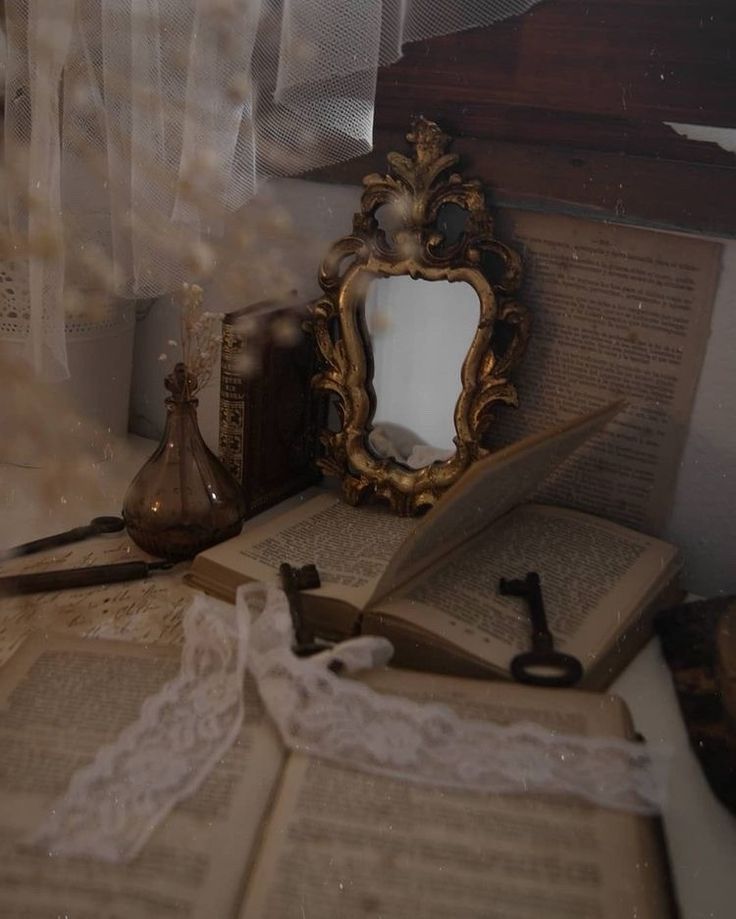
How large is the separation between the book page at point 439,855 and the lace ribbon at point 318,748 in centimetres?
1

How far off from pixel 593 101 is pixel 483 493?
280 millimetres

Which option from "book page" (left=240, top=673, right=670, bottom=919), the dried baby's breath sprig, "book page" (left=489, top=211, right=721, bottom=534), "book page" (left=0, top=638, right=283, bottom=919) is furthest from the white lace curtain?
"book page" (left=240, top=673, right=670, bottom=919)

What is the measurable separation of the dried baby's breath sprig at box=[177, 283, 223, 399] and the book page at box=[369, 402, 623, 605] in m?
0.22

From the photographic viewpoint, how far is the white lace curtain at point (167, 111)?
2.12 feet

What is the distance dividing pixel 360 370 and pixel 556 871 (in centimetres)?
42

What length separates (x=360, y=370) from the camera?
0.77 m

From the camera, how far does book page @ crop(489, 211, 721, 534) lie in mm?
690

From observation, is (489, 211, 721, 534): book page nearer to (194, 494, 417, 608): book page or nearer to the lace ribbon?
(194, 494, 417, 608): book page

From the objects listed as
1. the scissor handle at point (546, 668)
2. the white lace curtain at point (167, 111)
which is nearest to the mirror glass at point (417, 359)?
the white lace curtain at point (167, 111)

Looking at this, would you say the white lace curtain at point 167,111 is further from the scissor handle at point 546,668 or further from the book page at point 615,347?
the scissor handle at point 546,668

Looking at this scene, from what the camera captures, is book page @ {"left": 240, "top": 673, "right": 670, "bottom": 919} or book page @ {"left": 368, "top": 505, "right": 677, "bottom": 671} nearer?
book page @ {"left": 240, "top": 673, "right": 670, "bottom": 919}

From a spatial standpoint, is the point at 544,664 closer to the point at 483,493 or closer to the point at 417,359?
the point at 483,493

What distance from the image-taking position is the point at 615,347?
0.72 m

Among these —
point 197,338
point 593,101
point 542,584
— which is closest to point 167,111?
point 197,338
